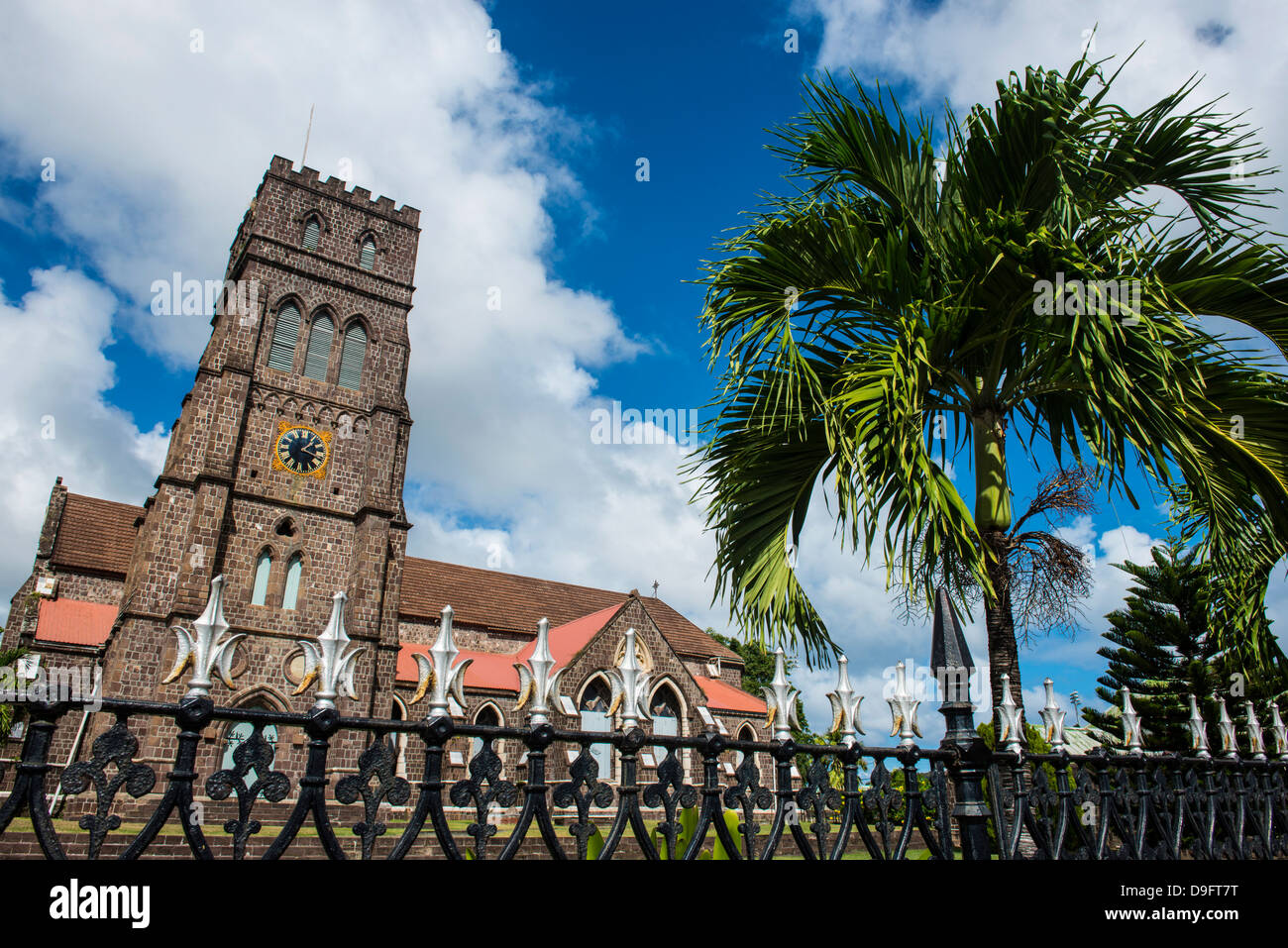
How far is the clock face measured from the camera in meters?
22.1

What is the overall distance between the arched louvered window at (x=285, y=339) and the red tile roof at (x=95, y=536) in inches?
396

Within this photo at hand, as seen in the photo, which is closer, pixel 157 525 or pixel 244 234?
pixel 157 525

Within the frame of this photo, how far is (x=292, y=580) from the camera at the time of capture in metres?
21.3

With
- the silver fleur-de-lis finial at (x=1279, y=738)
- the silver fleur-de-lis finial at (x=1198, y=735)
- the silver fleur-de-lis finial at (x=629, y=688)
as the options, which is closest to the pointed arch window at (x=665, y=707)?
the silver fleur-de-lis finial at (x=1279, y=738)

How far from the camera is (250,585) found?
67.2ft

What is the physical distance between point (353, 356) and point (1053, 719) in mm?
23953

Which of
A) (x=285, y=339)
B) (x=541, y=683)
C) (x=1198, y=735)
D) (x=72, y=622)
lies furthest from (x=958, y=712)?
(x=72, y=622)

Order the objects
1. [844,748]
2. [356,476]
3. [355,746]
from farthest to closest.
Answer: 1. [356,476]
2. [355,746]
3. [844,748]

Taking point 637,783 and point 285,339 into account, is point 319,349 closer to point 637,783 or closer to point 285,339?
point 285,339

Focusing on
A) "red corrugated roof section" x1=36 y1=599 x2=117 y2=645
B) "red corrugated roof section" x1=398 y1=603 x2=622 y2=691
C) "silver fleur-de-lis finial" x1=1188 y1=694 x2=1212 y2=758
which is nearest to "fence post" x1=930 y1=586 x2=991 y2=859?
"silver fleur-de-lis finial" x1=1188 y1=694 x2=1212 y2=758

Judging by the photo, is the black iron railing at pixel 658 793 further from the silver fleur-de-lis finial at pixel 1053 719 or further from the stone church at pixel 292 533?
the stone church at pixel 292 533
